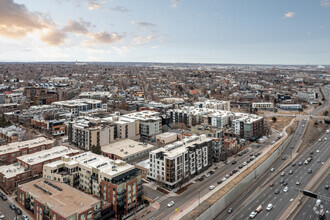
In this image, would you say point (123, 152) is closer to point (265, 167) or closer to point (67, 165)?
point (67, 165)

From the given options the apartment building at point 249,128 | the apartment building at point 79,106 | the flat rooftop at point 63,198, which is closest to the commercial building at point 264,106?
the apartment building at point 249,128

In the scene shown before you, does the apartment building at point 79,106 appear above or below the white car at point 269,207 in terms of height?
above

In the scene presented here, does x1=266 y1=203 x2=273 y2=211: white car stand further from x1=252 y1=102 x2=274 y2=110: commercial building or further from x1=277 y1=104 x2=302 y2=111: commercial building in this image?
x1=277 y1=104 x2=302 y2=111: commercial building

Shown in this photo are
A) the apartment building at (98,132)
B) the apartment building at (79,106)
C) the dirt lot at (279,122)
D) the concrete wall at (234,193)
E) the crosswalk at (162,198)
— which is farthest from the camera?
the apartment building at (79,106)

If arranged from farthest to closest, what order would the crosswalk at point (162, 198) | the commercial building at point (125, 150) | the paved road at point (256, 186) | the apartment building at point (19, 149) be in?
the commercial building at point (125, 150) < the apartment building at point (19, 149) < the crosswalk at point (162, 198) < the paved road at point (256, 186)

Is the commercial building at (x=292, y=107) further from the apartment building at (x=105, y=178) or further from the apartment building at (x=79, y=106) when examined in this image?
the apartment building at (x=105, y=178)

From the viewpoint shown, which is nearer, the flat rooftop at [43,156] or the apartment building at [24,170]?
the apartment building at [24,170]
